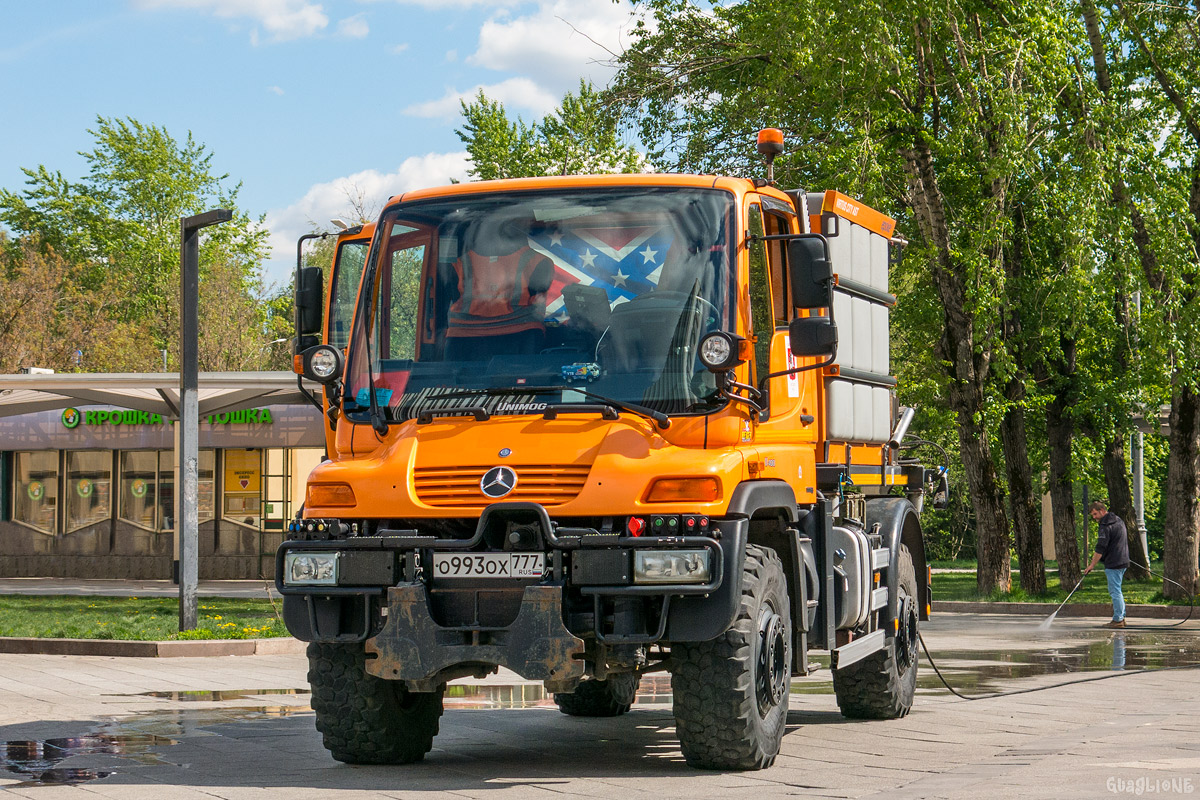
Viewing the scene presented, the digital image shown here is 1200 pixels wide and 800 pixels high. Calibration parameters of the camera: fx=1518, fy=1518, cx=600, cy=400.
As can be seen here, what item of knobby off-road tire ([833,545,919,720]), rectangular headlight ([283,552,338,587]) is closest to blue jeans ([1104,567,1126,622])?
knobby off-road tire ([833,545,919,720])

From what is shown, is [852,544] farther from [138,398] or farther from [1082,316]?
[138,398]

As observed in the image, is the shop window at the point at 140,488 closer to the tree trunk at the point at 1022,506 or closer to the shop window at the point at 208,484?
the shop window at the point at 208,484

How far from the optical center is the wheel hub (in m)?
7.55

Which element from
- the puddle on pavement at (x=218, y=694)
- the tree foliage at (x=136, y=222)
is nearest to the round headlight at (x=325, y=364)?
the puddle on pavement at (x=218, y=694)

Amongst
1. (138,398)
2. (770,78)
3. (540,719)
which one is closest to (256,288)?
(138,398)

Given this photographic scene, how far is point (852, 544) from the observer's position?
29.6ft

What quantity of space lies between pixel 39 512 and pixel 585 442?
91.0 ft

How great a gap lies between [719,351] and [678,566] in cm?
112

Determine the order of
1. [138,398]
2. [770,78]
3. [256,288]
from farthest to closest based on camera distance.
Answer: [256,288] < [138,398] < [770,78]

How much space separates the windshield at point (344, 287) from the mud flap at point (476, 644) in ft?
5.67

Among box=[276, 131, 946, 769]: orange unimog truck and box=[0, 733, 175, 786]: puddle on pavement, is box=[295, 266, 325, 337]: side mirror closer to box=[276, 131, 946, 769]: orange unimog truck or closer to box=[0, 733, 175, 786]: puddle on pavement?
box=[276, 131, 946, 769]: orange unimog truck

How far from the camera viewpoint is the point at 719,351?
746 cm

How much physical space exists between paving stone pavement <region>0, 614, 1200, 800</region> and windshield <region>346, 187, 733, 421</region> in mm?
1873

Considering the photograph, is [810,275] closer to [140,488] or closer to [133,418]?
[133,418]
